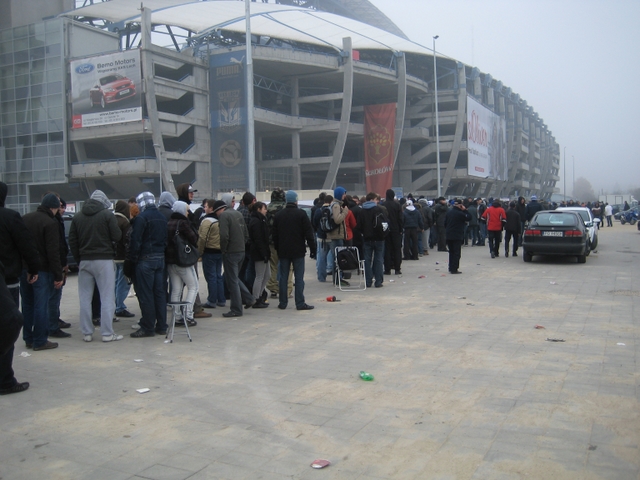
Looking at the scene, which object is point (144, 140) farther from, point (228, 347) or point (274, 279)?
point (228, 347)

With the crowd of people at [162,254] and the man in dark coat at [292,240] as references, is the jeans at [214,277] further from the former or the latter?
the man in dark coat at [292,240]

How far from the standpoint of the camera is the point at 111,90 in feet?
152

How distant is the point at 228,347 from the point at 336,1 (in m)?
89.6

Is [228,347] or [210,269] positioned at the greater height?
[210,269]

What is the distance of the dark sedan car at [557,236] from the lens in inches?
603

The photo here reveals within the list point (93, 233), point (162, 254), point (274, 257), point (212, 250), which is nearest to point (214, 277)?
point (212, 250)

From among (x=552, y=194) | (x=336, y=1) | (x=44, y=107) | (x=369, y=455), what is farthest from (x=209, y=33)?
(x=552, y=194)

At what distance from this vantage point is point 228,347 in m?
7.01

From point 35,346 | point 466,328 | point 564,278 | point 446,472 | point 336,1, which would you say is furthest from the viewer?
point 336,1

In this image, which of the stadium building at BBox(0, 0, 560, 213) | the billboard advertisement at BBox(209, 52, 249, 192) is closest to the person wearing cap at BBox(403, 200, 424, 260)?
the stadium building at BBox(0, 0, 560, 213)

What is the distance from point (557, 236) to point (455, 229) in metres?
3.69

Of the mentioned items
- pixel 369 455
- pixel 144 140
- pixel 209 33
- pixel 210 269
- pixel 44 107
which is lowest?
pixel 369 455

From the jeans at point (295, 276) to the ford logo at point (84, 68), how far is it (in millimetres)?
43525

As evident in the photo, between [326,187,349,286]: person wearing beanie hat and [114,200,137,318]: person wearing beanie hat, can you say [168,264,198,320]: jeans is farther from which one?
[326,187,349,286]: person wearing beanie hat
